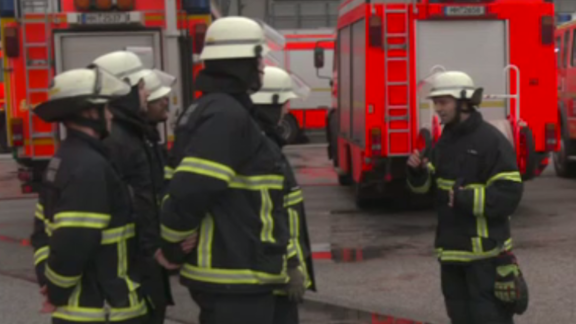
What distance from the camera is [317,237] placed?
36.4 ft

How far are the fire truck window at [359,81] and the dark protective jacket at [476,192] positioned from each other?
6.41 m

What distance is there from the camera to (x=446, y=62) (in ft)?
38.4

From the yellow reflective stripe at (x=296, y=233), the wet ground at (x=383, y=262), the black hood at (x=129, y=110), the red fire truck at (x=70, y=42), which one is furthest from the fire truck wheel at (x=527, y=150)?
the black hood at (x=129, y=110)

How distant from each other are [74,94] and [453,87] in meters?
2.24

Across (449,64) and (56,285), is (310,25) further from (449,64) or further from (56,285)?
(56,285)

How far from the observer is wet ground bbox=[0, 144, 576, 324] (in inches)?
297

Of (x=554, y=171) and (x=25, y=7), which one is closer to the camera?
(x=25, y=7)

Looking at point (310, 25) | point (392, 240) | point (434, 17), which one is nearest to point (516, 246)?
point (392, 240)

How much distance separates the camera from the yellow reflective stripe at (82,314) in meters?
3.95

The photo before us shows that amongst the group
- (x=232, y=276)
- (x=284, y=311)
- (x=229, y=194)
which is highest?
(x=229, y=194)

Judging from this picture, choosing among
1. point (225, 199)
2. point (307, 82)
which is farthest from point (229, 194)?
point (307, 82)

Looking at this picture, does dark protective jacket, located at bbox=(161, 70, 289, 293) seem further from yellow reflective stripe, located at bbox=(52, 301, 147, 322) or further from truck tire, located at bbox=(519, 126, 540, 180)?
truck tire, located at bbox=(519, 126, 540, 180)

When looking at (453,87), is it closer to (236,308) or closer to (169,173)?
(169,173)

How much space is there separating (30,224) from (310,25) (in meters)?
26.9
